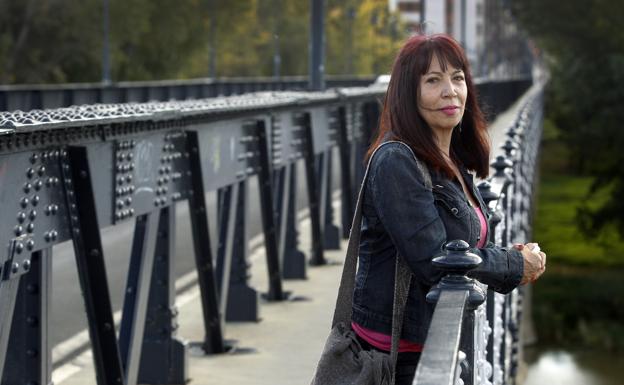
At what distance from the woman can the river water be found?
3603 cm

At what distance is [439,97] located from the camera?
194 inches

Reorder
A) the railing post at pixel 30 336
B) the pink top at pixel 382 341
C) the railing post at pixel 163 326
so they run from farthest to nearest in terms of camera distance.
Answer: the railing post at pixel 163 326 < the railing post at pixel 30 336 < the pink top at pixel 382 341

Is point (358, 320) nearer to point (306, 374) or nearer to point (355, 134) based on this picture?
point (306, 374)

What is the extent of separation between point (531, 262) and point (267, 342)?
6.24m

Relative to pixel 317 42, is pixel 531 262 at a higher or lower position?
higher

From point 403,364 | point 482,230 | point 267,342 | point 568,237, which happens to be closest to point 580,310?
point 568,237

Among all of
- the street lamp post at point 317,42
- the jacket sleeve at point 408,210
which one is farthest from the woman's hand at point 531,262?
the street lamp post at point 317,42

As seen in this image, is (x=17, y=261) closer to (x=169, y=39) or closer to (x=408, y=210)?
(x=408, y=210)

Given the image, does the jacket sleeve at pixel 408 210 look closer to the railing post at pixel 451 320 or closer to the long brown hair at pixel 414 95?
the long brown hair at pixel 414 95

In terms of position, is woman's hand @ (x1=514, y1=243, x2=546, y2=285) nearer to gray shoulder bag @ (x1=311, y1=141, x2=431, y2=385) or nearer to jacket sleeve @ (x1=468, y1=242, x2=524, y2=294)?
jacket sleeve @ (x1=468, y1=242, x2=524, y2=294)

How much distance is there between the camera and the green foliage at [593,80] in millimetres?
64000

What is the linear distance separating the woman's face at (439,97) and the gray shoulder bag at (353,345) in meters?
0.24

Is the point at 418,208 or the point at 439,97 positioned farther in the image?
the point at 439,97

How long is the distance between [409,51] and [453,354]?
1569mm
